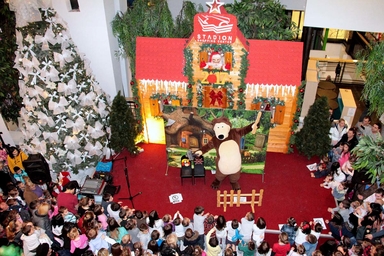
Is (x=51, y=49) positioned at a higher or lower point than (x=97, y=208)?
higher

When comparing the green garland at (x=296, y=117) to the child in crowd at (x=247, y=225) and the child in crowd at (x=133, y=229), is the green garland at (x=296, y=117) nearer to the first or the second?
the child in crowd at (x=247, y=225)

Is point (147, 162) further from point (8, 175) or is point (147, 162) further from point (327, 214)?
point (327, 214)

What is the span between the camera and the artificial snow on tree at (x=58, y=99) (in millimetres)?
8969

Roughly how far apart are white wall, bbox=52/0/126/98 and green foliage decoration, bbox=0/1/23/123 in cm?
135

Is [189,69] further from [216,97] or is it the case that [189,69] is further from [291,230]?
[291,230]

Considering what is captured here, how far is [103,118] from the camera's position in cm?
1086

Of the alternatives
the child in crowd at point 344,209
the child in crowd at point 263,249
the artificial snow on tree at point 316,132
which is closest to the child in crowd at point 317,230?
the child in crowd at point 344,209

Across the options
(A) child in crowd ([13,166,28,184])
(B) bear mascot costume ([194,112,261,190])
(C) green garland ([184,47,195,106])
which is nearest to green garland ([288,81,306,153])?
(B) bear mascot costume ([194,112,261,190])

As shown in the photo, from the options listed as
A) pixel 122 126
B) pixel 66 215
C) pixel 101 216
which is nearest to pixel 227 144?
pixel 122 126

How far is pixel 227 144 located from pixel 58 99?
4.59 m

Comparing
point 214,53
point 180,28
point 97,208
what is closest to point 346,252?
point 97,208

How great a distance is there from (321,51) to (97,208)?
1185 cm

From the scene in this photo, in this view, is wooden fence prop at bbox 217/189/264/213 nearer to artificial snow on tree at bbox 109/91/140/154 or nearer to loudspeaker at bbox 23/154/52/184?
artificial snow on tree at bbox 109/91/140/154

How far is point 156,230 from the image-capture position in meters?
7.56
